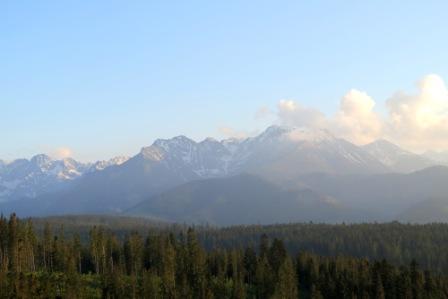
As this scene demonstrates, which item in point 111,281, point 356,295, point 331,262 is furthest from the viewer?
point 331,262

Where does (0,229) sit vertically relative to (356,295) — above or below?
above

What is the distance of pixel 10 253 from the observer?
15788 cm

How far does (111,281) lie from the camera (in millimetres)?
132250

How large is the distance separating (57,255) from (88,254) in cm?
2846

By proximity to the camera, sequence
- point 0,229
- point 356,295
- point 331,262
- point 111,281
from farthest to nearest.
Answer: point 331,262 → point 0,229 → point 356,295 → point 111,281

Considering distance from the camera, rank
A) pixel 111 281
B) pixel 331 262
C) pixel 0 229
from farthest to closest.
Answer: pixel 331 262 → pixel 0 229 → pixel 111 281

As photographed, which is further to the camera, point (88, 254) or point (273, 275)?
point (88, 254)

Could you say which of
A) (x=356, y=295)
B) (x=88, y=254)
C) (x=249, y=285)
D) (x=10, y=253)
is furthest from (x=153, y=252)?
(x=356, y=295)

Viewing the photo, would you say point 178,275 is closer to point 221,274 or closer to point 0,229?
point 221,274

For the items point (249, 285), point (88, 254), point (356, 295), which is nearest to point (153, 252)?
point (88, 254)

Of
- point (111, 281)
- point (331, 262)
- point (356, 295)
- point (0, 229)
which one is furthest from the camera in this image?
point (331, 262)

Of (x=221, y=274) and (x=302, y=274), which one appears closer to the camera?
(x=221, y=274)

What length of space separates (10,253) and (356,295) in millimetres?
89991

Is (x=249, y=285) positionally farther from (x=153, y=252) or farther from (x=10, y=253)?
(x=10, y=253)
